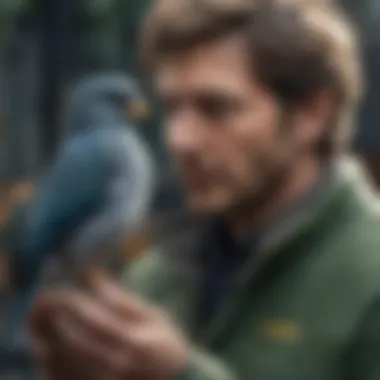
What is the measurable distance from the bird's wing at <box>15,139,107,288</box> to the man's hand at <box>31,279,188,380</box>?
0.10 meters

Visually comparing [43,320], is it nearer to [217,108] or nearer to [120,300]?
[120,300]

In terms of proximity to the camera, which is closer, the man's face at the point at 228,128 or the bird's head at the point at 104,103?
the man's face at the point at 228,128

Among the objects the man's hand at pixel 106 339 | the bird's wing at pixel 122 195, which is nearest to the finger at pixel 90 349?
the man's hand at pixel 106 339

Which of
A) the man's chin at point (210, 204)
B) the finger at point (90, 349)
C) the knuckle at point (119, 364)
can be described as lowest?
the knuckle at point (119, 364)

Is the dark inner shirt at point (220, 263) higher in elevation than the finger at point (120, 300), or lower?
higher

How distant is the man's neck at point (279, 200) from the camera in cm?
54

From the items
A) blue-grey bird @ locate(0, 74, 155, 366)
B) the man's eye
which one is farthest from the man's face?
blue-grey bird @ locate(0, 74, 155, 366)

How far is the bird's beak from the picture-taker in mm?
624

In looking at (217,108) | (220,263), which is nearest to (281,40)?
(217,108)

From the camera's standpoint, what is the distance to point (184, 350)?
50 centimetres

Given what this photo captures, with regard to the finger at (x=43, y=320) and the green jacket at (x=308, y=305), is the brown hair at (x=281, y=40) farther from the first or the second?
the finger at (x=43, y=320)

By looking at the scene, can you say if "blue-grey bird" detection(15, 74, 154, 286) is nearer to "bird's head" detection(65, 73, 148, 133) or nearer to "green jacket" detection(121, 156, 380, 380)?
"bird's head" detection(65, 73, 148, 133)

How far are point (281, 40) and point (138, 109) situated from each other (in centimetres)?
16

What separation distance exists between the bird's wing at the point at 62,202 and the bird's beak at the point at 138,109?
46 millimetres
